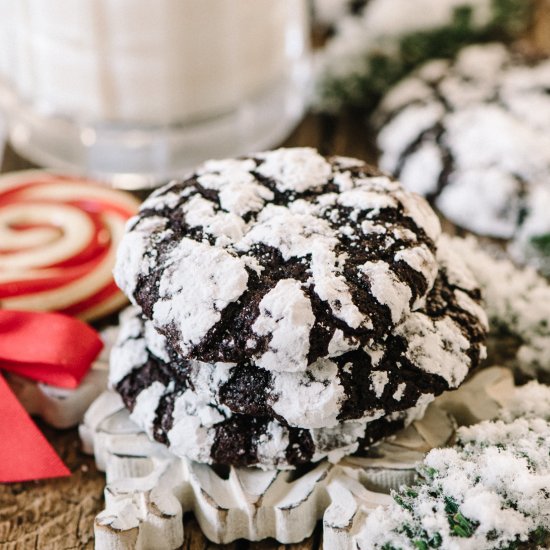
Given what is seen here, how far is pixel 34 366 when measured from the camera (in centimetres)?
99

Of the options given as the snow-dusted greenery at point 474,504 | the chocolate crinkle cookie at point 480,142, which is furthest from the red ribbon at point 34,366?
the chocolate crinkle cookie at point 480,142

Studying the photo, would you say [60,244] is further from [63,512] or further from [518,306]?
[518,306]

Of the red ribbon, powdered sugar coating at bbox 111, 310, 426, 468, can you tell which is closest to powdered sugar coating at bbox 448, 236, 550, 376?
powdered sugar coating at bbox 111, 310, 426, 468

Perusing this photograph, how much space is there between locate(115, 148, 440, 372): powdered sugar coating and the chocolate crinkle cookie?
370mm

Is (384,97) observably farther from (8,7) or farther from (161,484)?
(161,484)

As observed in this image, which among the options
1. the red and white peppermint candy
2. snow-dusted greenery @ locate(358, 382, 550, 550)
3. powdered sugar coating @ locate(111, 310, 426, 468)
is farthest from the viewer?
the red and white peppermint candy

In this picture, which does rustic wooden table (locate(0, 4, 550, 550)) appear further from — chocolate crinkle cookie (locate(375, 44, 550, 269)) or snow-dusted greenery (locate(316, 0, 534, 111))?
snow-dusted greenery (locate(316, 0, 534, 111))

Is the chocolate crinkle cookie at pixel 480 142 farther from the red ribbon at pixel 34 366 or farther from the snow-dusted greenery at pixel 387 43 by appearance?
the red ribbon at pixel 34 366

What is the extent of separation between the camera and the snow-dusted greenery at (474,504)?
0.71 m

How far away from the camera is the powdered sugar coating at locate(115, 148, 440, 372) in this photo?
0.75 metres

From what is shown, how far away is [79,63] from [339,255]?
2.37 ft

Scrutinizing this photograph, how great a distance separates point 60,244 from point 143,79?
33 cm

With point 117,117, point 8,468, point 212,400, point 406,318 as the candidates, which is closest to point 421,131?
point 117,117

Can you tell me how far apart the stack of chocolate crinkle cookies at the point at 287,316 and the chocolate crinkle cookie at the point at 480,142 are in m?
0.34
